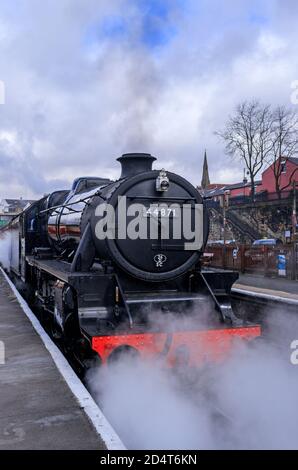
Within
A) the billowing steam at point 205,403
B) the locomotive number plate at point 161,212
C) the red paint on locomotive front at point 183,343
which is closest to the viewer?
the billowing steam at point 205,403

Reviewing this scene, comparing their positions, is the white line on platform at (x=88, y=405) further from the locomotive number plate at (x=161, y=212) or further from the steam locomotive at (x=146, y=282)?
the locomotive number plate at (x=161, y=212)

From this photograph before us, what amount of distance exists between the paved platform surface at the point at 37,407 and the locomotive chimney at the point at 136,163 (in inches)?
102

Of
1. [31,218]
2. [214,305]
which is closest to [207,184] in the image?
[31,218]

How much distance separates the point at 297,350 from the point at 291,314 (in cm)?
51

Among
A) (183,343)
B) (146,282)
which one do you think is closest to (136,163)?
(146,282)

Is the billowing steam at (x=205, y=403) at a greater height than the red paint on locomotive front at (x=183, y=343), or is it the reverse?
the red paint on locomotive front at (x=183, y=343)

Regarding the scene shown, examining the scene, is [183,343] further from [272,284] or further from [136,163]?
[272,284]

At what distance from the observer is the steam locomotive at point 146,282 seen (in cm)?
514

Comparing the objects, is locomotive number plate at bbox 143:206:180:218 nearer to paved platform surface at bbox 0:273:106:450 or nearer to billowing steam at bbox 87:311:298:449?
billowing steam at bbox 87:311:298:449

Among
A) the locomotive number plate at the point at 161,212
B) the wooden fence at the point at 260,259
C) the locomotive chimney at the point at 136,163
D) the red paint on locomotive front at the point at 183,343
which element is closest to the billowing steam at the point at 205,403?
the red paint on locomotive front at the point at 183,343

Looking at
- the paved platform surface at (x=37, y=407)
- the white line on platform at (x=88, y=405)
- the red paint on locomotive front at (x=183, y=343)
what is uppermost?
the red paint on locomotive front at (x=183, y=343)

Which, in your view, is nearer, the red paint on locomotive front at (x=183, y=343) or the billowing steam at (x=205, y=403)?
the billowing steam at (x=205, y=403)

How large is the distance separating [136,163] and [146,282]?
1.54 metres

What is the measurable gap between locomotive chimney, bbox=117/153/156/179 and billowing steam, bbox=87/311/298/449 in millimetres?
2454
